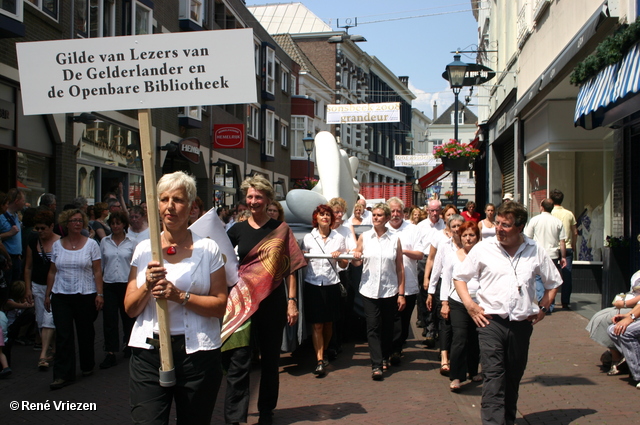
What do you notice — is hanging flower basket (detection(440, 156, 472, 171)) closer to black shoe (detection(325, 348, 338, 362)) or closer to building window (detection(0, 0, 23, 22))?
black shoe (detection(325, 348, 338, 362))

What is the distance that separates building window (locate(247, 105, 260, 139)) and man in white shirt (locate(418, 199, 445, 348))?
2317 cm

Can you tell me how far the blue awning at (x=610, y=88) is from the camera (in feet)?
24.3

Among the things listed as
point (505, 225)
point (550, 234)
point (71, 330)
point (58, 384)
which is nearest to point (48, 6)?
point (71, 330)

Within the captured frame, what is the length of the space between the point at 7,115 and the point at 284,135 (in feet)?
87.9

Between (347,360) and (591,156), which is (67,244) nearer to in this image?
(347,360)

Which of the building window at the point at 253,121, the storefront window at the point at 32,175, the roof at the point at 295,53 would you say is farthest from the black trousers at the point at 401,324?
the roof at the point at 295,53

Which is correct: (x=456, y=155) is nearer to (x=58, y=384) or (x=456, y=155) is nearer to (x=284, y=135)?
(x=58, y=384)

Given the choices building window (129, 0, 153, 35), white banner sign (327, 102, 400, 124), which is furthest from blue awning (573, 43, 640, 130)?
building window (129, 0, 153, 35)

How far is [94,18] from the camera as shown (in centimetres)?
1656

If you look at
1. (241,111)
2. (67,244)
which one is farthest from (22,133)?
(241,111)

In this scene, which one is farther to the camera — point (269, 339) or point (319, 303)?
point (319, 303)

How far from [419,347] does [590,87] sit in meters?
4.09

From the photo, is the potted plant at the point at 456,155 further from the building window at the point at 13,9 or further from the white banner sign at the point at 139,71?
the white banner sign at the point at 139,71

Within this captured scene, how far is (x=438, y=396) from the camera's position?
6344 mm
